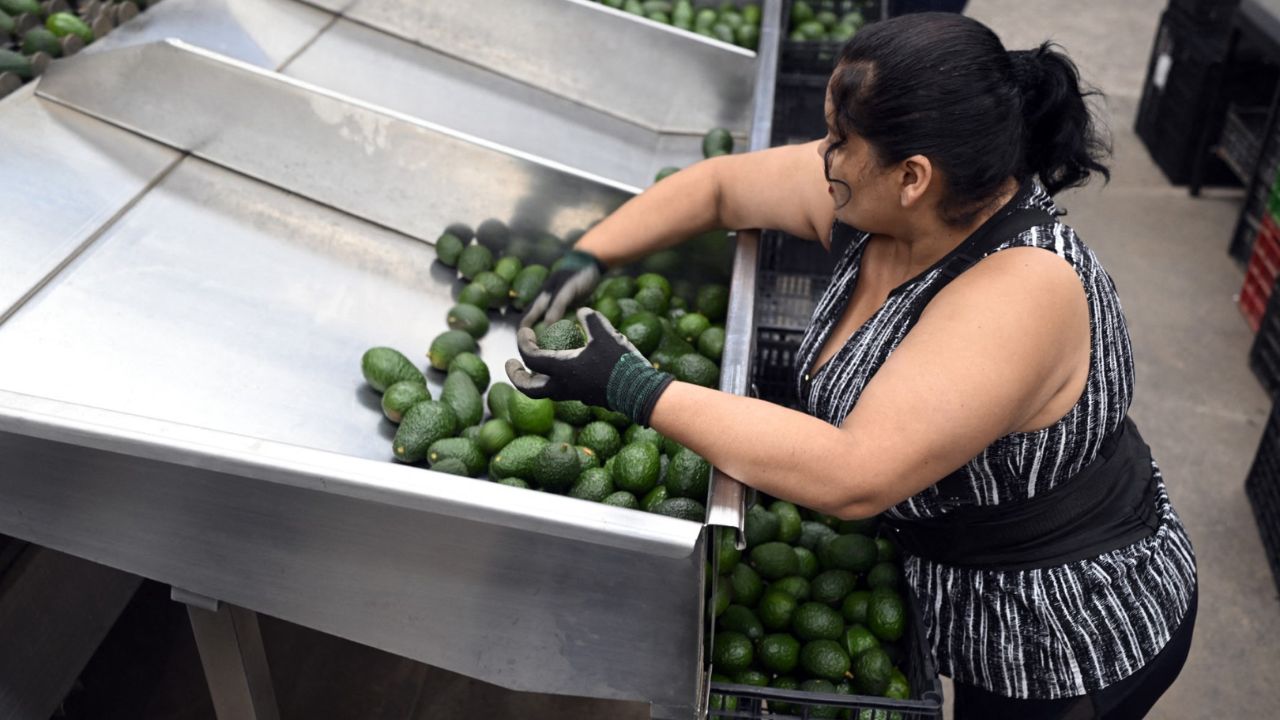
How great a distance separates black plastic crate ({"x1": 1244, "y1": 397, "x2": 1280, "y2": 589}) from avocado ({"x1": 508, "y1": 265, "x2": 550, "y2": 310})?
276 centimetres

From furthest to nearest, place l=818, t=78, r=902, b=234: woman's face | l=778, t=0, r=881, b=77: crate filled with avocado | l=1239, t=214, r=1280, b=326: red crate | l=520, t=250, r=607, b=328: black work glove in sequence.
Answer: l=1239, t=214, r=1280, b=326: red crate < l=778, t=0, r=881, b=77: crate filled with avocado < l=520, t=250, r=607, b=328: black work glove < l=818, t=78, r=902, b=234: woman's face

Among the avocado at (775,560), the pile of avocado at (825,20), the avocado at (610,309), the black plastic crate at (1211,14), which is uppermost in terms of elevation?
the pile of avocado at (825,20)

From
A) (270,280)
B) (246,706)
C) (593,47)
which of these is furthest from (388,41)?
(246,706)

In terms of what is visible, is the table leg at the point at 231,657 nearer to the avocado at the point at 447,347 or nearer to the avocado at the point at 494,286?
the avocado at the point at 447,347

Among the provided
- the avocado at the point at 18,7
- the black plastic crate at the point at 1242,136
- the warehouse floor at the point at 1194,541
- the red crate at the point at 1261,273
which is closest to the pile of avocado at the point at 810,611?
the warehouse floor at the point at 1194,541

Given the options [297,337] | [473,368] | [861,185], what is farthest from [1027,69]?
[297,337]

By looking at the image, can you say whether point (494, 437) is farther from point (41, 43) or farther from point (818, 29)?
point (818, 29)

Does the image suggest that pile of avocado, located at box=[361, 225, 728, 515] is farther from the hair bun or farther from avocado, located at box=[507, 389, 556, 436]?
the hair bun

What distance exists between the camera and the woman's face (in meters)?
1.71

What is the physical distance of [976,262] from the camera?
1.72 m

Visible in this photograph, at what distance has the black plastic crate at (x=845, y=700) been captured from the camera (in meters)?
1.88

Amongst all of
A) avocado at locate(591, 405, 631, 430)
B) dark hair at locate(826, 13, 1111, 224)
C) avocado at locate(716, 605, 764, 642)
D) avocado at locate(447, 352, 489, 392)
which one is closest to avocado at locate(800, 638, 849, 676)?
avocado at locate(716, 605, 764, 642)

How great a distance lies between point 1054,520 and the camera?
6.27ft

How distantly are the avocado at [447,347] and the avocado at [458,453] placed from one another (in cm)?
37
